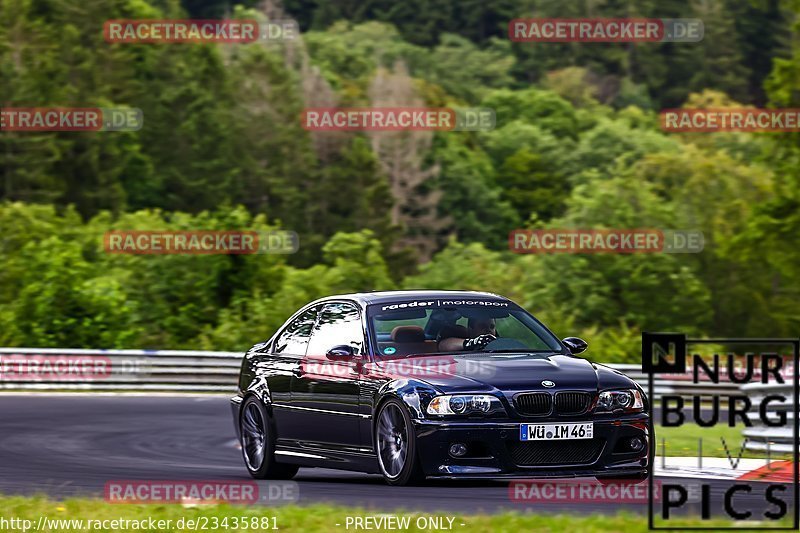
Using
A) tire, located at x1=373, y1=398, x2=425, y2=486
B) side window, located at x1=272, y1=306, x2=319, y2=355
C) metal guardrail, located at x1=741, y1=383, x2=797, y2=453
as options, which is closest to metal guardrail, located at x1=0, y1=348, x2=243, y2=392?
metal guardrail, located at x1=741, y1=383, x2=797, y2=453

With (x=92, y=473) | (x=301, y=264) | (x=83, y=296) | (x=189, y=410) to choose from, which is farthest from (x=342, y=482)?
(x=301, y=264)

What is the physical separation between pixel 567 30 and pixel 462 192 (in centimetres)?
4186

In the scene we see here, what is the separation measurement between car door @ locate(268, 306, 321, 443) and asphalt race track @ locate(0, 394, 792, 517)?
0.54m

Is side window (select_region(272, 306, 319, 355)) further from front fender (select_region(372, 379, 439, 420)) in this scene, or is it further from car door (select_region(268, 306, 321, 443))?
front fender (select_region(372, 379, 439, 420))

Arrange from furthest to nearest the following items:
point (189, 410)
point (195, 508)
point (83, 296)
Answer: point (83, 296), point (189, 410), point (195, 508)

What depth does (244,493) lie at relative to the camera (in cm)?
1218

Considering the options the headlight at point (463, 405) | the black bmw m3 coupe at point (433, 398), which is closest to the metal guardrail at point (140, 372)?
the black bmw m3 coupe at point (433, 398)

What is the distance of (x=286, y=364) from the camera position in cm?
1362

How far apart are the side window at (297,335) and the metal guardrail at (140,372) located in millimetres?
14748

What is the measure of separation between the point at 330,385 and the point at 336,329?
1.85 ft

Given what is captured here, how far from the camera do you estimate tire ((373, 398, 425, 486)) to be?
11.4 meters

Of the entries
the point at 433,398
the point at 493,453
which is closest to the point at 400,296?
the point at 433,398

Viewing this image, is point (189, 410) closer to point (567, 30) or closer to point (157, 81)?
point (157, 81)

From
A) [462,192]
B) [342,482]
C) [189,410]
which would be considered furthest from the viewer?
[462,192]
